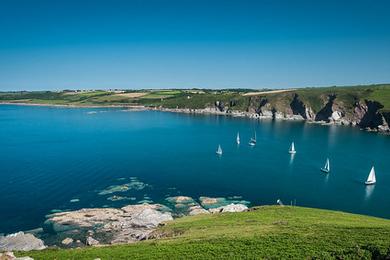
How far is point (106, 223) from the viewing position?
64562mm

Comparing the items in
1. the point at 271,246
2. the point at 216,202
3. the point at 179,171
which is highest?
the point at 271,246

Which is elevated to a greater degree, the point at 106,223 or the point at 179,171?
the point at 106,223

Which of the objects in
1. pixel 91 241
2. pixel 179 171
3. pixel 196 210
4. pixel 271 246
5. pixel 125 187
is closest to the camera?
pixel 271 246

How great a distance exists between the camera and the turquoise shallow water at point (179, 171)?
80562mm

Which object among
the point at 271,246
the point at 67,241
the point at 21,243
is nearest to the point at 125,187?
the point at 67,241

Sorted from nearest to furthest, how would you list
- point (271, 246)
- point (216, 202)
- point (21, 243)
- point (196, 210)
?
1. point (271, 246)
2. point (21, 243)
3. point (196, 210)
4. point (216, 202)

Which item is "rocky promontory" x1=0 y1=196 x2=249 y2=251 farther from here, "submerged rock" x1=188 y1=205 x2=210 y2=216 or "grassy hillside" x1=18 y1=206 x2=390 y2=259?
"grassy hillside" x1=18 y1=206 x2=390 y2=259

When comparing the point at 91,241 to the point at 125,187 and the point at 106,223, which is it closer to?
the point at 106,223

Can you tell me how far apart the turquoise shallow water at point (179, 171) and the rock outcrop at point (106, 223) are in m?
4.94

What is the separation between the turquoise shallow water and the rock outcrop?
4.94 m

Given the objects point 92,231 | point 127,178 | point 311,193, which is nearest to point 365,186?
point 311,193

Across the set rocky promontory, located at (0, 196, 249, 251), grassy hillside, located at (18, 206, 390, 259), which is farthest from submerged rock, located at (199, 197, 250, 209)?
grassy hillside, located at (18, 206, 390, 259)

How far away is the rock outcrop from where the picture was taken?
189 feet

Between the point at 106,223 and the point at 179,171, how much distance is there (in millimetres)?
45590
